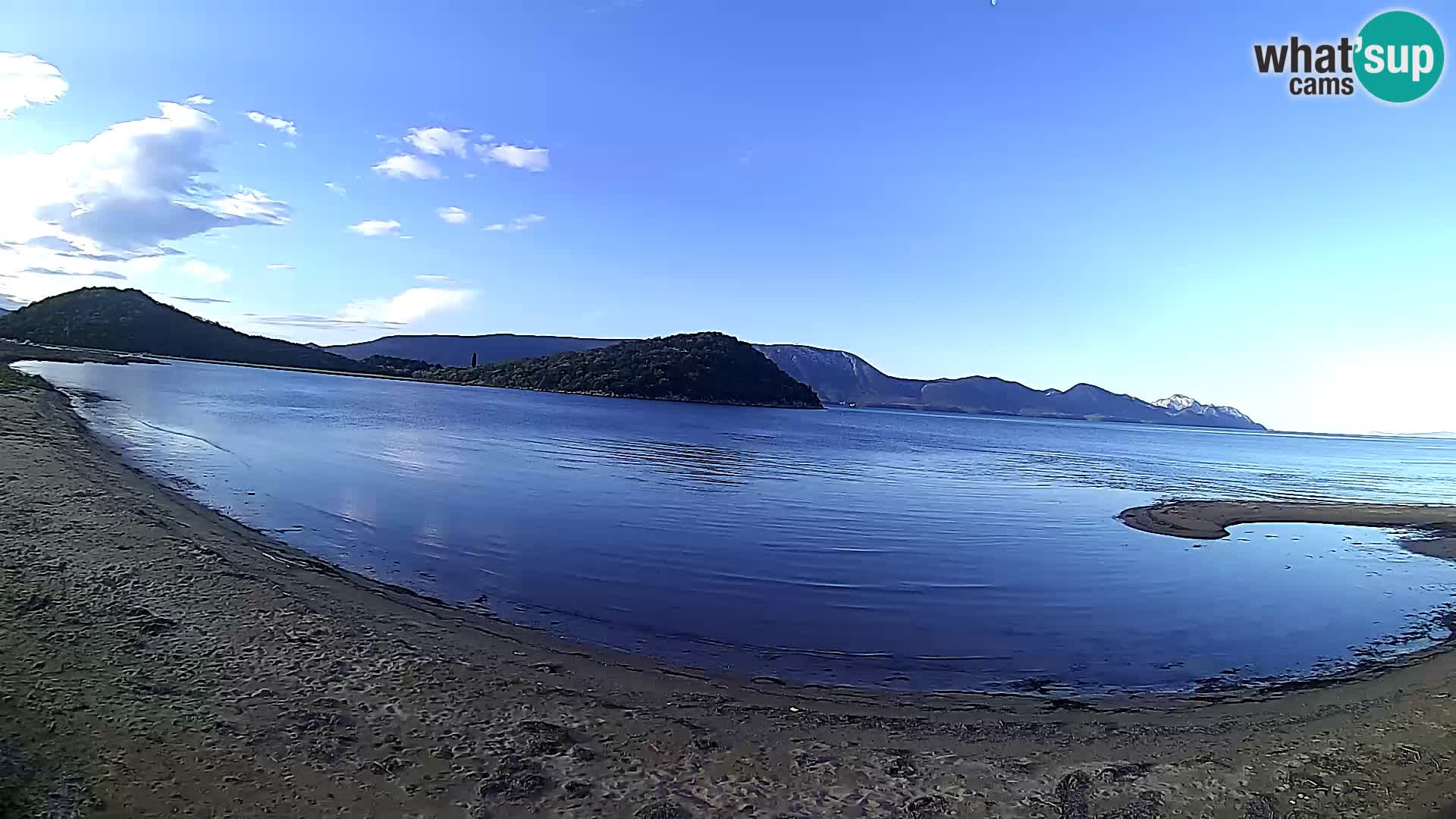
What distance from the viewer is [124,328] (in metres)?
168

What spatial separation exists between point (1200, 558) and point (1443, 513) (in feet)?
69.7

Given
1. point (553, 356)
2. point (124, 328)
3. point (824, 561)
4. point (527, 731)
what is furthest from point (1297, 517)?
point (124, 328)

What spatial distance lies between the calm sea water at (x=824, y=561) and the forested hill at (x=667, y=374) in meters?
116

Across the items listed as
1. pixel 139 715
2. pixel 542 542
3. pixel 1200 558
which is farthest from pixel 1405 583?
pixel 139 715

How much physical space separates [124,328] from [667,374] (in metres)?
117

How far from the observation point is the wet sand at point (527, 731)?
19.1 feet

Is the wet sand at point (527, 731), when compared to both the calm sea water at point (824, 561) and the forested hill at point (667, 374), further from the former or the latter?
the forested hill at point (667, 374)

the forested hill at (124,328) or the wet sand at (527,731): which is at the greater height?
the forested hill at (124,328)

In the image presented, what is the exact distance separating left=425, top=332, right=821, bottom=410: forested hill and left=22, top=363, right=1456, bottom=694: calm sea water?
11594cm

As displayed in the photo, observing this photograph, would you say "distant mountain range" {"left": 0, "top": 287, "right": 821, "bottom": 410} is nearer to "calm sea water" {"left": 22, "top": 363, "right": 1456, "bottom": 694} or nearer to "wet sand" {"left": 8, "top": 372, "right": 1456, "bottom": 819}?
"calm sea water" {"left": 22, "top": 363, "right": 1456, "bottom": 694}

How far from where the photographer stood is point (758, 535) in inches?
744

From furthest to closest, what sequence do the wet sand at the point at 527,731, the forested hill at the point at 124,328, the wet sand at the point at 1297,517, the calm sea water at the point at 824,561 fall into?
1. the forested hill at the point at 124,328
2. the wet sand at the point at 1297,517
3. the calm sea water at the point at 824,561
4. the wet sand at the point at 527,731

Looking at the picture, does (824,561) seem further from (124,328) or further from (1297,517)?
(124,328)

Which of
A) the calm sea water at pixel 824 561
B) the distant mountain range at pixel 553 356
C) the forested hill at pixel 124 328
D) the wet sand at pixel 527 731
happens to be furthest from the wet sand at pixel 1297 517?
the forested hill at pixel 124 328
